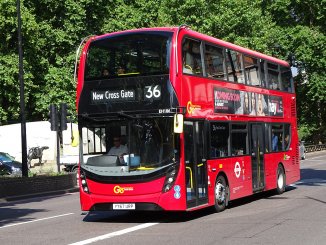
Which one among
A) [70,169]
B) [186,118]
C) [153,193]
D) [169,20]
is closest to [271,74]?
[186,118]

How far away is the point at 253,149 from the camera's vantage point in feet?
56.6

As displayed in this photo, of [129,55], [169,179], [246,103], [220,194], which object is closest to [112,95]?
[129,55]

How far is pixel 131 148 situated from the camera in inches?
506

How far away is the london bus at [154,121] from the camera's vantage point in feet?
41.6

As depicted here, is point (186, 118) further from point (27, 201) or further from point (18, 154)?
point (18, 154)

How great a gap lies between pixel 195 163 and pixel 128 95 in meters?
2.09

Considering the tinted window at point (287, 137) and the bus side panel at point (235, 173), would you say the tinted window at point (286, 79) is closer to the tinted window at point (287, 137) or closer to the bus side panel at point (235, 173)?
the tinted window at point (287, 137)

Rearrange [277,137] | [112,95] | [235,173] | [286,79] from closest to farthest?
[112,95] < [235,173] < [277,137] < [286,79]

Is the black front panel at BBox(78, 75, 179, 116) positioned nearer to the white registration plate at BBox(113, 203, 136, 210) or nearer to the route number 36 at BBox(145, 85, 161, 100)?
the route number 36 at BBox(145, 85, 161, 100)

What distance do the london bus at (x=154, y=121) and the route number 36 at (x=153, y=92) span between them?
0.8 inches

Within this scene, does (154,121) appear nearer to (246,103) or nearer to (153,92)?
(153,92)

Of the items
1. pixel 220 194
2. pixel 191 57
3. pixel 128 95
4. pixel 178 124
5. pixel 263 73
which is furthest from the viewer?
pixel 263 73

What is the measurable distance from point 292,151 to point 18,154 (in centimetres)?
2369

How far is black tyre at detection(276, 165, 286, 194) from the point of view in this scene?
1936cm
